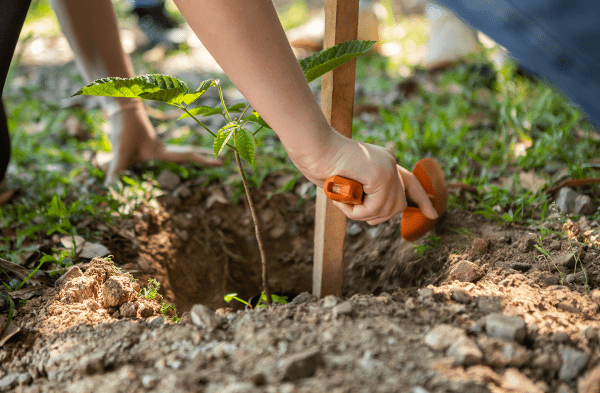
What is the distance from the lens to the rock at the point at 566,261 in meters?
1.21

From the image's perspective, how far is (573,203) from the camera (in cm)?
153

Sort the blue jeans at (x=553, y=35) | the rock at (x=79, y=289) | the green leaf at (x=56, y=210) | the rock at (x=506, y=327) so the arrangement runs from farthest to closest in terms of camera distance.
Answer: the green leaf at (x=56, y=210) < the blue jeans at (x=553, y=35) < the rock at (x=79, y=289) < the rock at (x=506, y=327)

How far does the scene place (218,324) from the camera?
3.26 feet

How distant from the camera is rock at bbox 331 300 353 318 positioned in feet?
3.22

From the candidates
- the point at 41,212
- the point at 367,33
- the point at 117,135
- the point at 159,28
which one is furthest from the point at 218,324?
the point at 159,28

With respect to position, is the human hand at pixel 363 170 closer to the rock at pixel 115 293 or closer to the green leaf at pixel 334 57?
the green leaf at pixel 334 57

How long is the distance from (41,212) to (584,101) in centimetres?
214

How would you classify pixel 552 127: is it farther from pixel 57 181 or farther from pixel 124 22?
pixel 124 22

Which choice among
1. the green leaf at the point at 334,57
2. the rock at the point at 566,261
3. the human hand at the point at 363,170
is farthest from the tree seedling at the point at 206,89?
the rock at the point at 566,261

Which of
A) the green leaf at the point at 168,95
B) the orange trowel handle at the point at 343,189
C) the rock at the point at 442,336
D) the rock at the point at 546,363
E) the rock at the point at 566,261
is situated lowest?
the rock at the point at 546,363

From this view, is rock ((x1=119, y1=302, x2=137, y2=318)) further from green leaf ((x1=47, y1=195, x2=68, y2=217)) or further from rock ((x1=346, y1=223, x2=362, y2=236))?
rock ((x1=346, y1=223, x2=362, y2=236))

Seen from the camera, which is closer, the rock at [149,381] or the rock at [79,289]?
the rock at [149,381]

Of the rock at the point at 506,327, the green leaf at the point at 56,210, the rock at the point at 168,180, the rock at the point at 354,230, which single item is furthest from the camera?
the rock at the point at 168,180

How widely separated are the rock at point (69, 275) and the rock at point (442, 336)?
1010 mm
